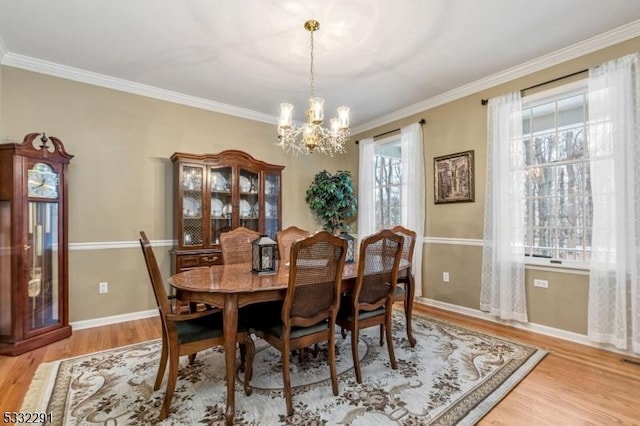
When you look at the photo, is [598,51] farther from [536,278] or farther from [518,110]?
[536,278]

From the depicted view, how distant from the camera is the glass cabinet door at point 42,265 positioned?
2.81 metres

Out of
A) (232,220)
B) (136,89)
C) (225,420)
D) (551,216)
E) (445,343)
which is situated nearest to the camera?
(225,420)

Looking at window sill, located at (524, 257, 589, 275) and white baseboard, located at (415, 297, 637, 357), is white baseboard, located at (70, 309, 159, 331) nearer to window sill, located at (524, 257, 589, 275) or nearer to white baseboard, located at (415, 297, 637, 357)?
white baseboard, located at (415, 297, 637, 357)

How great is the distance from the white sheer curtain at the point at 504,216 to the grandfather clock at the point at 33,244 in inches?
173

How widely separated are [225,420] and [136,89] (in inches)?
141

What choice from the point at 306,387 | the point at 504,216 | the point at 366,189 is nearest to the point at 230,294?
the point at 306,387

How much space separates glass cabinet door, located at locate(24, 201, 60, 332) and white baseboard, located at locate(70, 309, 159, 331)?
0.30 m

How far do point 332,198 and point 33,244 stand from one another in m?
3.51

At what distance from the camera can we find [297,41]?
106 inches

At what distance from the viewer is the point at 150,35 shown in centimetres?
263

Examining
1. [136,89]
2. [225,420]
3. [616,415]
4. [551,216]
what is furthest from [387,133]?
[225,420]

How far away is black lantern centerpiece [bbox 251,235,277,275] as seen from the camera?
7.30 ft

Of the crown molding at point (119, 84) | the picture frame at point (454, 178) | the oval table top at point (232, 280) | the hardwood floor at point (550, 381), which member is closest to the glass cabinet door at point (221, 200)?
the crown molding at point (119, 84)

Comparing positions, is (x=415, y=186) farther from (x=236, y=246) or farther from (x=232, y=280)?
(x=232, y=280)
